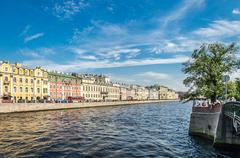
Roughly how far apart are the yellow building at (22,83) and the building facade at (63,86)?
24.0ft

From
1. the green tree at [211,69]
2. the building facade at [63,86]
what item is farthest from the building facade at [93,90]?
the green tree at [211,69]

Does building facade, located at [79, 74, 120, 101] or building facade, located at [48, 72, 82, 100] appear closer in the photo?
building facade, located at [48, 72, 82, 100]

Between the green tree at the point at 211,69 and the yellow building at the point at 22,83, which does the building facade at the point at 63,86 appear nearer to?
the yellow building at the point at 22,83

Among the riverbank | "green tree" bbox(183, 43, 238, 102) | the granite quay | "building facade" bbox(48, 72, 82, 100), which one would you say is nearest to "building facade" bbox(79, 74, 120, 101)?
the granite quay

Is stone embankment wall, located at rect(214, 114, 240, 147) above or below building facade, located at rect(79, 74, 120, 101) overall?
below

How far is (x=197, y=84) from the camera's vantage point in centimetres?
4219

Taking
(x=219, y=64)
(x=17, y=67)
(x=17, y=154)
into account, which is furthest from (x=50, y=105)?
(x=17, y=154)

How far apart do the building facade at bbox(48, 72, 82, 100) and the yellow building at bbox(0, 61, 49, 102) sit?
733 cm

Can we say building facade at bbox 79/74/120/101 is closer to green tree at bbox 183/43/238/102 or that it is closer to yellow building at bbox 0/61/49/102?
yellow building at bbox 0/61/49/102

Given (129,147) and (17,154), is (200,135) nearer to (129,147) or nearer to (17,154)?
(129,147)

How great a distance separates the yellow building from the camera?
332 feet

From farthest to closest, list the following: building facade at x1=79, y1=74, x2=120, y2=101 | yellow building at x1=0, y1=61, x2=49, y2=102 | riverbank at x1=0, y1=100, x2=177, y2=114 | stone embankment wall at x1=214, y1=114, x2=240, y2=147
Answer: building facade at x1=79, y1=74, x2=120, y2=101 → yellow building at x1=0, y1=61, x2=49, y2=102 → riverbank at x1=0, y1=100, x2=177, y2=114 → stone embankment wall at x1=214, y1=114, x2=240, y2=147

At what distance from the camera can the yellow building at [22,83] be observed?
10106 centimetres

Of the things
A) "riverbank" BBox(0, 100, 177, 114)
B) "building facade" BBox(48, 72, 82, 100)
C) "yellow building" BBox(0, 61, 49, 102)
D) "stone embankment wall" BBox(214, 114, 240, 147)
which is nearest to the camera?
"stone embankment wall" BBox(214, 114, 240, 147)
